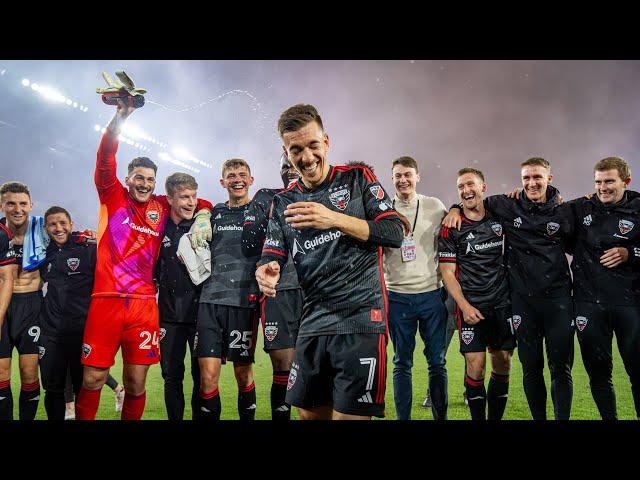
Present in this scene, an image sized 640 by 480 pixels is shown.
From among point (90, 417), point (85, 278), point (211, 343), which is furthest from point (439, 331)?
point (85, 278)

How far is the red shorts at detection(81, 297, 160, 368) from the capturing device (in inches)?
138

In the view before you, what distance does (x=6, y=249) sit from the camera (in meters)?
4.40

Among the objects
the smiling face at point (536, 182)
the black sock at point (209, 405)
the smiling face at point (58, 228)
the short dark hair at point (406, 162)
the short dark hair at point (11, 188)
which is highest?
the short dark hair at point (406, 162)

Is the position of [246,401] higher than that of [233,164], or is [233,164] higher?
[233,164]

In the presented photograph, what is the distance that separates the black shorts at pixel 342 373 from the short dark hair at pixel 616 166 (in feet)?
9.20

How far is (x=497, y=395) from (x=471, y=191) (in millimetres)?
1776

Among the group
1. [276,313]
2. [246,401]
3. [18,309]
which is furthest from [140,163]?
[246,401]

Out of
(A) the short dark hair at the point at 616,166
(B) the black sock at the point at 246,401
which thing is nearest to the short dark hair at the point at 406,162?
(A) the short dark hair at the point at 616,166

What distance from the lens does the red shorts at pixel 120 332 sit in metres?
3.49

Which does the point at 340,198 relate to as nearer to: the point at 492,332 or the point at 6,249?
the point at 492,332

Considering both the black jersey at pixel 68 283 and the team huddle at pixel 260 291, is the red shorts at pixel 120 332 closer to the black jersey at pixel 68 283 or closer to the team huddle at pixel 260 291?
the team huddle at pixel 260 291

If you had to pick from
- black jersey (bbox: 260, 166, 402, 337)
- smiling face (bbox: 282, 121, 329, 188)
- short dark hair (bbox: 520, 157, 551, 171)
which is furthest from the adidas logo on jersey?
short dark hair (bbox: 520, 157, 551, 171)

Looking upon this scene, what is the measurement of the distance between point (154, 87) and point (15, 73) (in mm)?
8034
